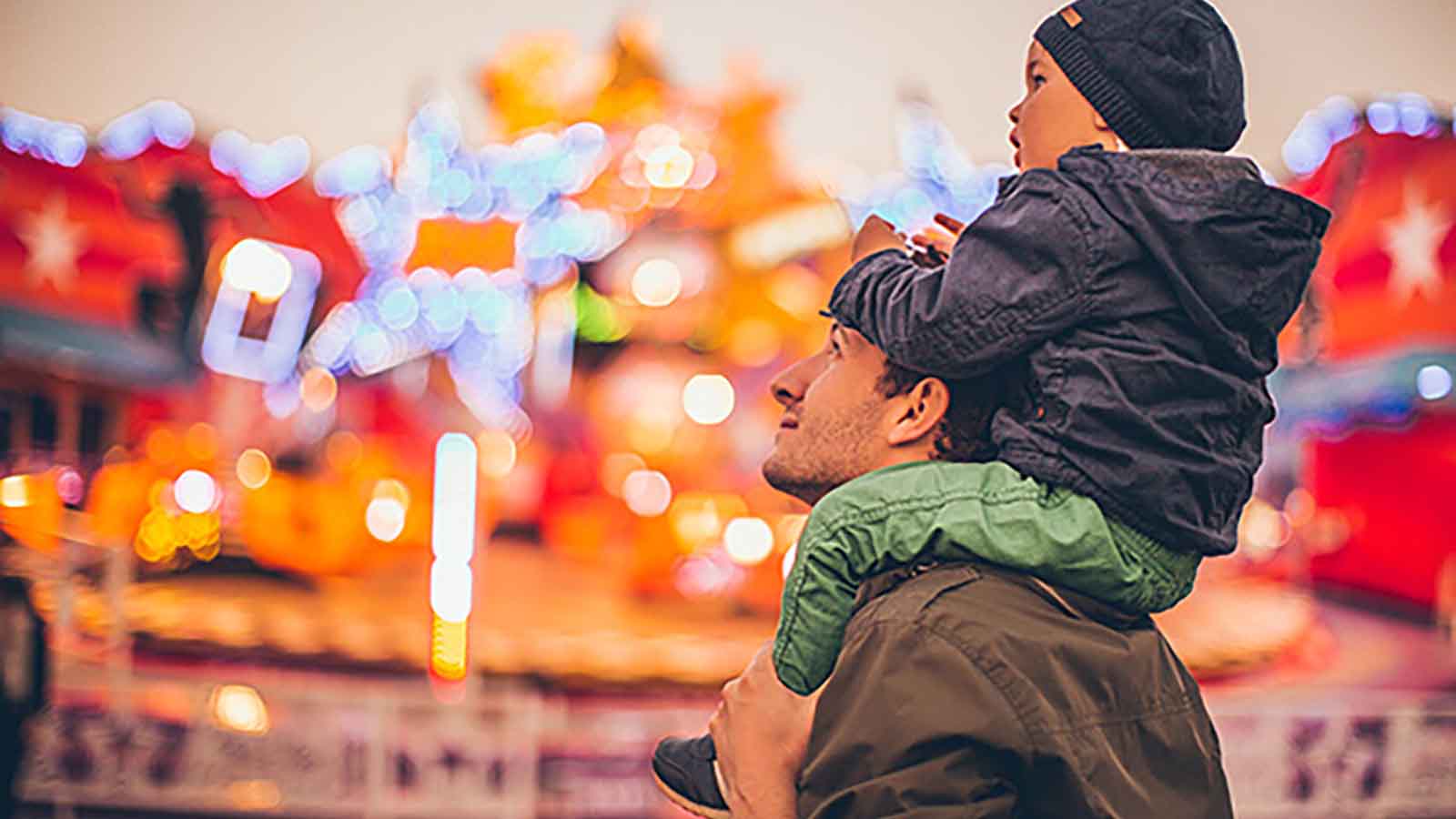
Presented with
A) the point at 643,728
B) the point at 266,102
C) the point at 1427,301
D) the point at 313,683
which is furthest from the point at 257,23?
the point at 1427,301

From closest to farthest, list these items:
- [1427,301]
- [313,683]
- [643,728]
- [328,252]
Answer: [643,728] < [313,683] < [1427,301] < [328,252]

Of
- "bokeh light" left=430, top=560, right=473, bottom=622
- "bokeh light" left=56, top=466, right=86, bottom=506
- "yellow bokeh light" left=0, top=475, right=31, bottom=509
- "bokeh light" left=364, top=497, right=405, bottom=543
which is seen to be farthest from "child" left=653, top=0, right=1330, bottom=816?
"bokeh light" left=56, top=466, right=86, bottom=506

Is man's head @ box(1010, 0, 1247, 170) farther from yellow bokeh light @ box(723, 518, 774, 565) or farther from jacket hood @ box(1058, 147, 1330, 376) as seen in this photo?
yellow bokeh light @ box(723, 518, 774, 565)

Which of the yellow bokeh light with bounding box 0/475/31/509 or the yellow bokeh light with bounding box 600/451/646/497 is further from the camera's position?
the yellow bokeh light with bounding box 600/451/646/497

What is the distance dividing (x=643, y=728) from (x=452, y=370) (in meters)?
1.88

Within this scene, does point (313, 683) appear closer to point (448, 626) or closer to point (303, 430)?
point (448, 626)

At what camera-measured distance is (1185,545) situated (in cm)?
95

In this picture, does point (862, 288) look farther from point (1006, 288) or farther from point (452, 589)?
point (452, 589)

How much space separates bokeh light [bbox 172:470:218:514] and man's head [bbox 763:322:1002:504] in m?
4.43

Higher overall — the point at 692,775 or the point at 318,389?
the point at 318,389

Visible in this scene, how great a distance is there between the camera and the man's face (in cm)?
104

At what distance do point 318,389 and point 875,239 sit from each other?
4.78 m

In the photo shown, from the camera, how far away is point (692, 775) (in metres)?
1.07

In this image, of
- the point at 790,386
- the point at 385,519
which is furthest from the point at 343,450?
the point at 790,386
